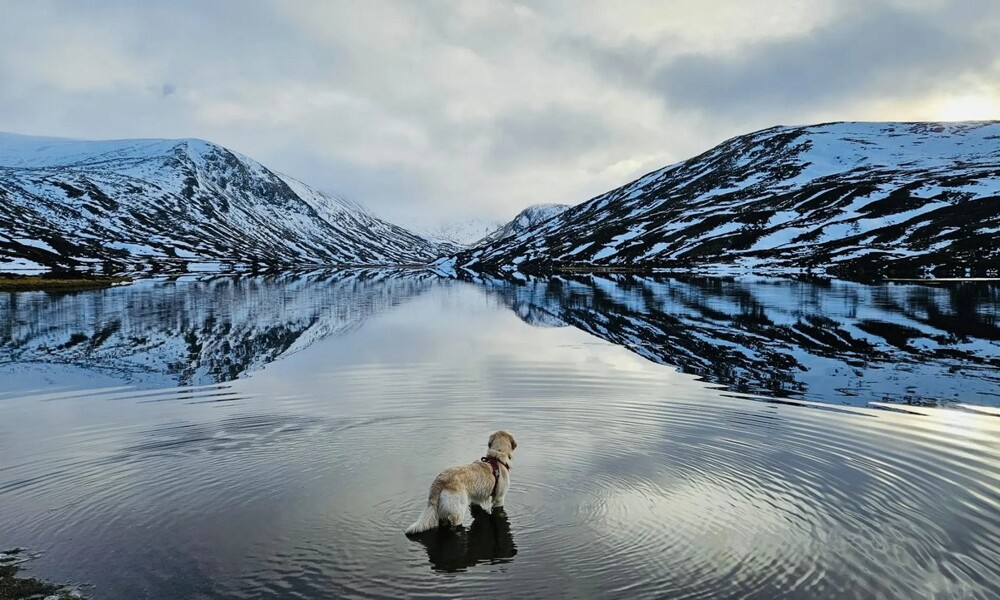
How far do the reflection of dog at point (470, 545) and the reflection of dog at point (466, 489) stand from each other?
265 mm

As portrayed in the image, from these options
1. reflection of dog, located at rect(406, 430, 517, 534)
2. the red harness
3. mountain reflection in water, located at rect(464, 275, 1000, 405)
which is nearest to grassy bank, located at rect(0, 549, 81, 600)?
reflection of dog, located at rect(406, 430, 517, 534)

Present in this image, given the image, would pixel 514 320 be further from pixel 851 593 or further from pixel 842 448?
pixel 851 593

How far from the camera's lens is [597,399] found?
84.5ft

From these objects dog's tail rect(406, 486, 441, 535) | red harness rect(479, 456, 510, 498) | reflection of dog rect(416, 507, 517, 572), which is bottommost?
reflection of dog rect(416, 507, 517, 572)

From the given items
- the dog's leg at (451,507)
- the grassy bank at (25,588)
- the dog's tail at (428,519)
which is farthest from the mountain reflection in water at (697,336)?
the grassy bank at (25,588)

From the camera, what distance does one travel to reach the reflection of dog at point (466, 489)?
12.5 meters

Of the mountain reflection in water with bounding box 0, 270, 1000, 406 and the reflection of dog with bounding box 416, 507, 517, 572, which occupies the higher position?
the mountain reflection in water with bounding box 0, 270, 1000, 406

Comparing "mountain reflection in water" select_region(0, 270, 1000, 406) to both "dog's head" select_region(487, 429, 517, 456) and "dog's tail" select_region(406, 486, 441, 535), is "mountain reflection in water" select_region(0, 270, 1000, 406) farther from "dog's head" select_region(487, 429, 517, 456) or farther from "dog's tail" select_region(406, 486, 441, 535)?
"dog's tail" select_region(406, 486, 441, 535)

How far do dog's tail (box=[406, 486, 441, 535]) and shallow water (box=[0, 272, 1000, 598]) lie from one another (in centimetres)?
29

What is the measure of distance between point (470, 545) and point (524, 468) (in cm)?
479

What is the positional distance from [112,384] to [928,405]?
112ft

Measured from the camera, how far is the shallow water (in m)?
11.4

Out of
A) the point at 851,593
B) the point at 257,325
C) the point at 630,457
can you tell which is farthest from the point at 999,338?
the point at 257,325

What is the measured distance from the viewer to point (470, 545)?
12.4 metres
